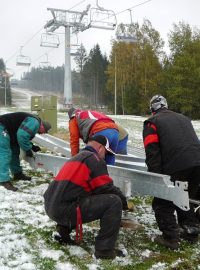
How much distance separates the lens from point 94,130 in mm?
5840

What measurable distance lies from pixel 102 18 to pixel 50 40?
9.94 m

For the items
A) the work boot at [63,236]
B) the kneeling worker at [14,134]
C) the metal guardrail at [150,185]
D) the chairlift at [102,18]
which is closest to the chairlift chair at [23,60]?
the chairlift at [102,18]

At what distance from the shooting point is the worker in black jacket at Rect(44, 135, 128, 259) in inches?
171

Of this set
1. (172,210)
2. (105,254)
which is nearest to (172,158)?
(172,210)

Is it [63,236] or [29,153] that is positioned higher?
[29,153]

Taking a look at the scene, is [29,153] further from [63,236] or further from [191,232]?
[191,232]

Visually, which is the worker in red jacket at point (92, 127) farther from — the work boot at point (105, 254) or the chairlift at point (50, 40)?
the chairlift at point (50, 40)

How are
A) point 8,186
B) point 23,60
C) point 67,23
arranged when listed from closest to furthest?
1. point 8,186
2. point 67,23
3. point 23,60

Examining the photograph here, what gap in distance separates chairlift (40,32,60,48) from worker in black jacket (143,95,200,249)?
36.3 metres

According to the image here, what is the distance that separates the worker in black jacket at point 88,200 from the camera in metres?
4.36

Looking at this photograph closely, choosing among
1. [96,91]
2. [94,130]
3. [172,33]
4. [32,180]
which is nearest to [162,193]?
[94,130]

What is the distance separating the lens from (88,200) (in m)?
4.42

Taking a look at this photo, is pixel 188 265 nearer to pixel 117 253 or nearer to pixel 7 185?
pixel 117 253

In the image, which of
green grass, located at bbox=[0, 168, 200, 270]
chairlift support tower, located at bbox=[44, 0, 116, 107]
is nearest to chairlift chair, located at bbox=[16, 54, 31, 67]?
chairlift support tower, located at bbox=[44, 0, 116, 107]
